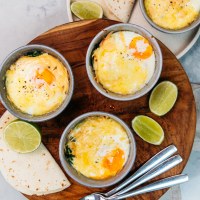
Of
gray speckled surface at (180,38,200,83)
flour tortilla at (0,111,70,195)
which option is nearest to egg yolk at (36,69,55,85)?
flour tortilla at (0,111,70,195)

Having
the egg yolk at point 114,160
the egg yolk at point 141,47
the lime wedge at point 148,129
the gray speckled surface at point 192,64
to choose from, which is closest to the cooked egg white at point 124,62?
the egg yolk at point 141,47

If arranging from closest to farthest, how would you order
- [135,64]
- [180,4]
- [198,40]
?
1. [135,64]
2. [180,4]
3. [198,40]

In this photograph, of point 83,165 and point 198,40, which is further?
point 198,40

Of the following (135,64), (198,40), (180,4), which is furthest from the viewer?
(198,40)

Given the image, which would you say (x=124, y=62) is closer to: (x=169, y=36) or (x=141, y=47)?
(x=141, y=47)

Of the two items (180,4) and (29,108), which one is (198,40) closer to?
(180,4)

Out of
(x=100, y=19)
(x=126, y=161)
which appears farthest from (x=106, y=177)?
(x=100, y=19)

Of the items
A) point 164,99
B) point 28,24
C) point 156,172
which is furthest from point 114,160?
point 28,24
